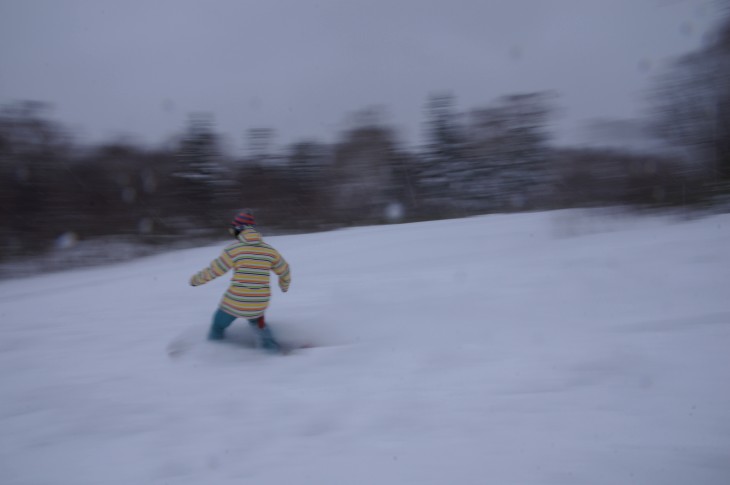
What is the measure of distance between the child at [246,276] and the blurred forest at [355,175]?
8.19 metres

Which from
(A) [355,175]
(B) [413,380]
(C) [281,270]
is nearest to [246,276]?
(C) [281,270]

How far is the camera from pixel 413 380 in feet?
13.3

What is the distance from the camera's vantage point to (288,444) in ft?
10.4

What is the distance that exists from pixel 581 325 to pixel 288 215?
43.0 feet

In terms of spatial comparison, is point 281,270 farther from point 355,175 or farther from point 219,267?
point 355,175

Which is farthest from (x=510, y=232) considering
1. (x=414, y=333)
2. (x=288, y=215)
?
(x=288, y=215)

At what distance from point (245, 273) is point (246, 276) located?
0.10 feet

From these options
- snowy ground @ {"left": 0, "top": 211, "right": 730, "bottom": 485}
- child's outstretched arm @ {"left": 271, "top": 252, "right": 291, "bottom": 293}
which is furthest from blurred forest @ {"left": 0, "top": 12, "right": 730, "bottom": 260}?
child's outstretched arm @ {"left": 271, "top": 252, "right": 291, "bottom": 293}

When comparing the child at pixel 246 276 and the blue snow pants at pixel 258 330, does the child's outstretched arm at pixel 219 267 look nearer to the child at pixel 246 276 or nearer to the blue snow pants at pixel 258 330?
the child at pixel 246 276

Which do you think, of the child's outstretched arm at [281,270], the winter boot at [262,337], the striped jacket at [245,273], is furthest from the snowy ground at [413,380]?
the child's outstretched arm at [281,270]

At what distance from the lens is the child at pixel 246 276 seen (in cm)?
452

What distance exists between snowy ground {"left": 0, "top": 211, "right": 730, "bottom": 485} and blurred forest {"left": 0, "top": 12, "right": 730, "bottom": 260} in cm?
361

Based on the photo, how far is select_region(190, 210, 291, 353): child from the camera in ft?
14.8

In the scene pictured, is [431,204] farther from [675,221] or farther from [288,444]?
[288,444]
